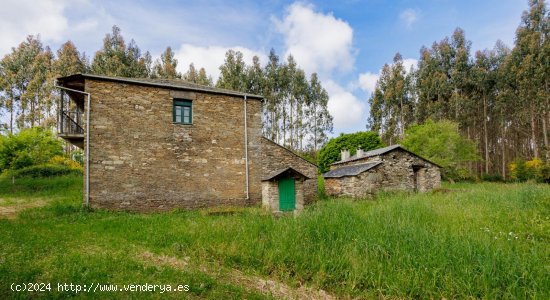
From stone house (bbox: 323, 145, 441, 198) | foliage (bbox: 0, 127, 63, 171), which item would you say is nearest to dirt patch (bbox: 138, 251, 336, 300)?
stone house (bbox: 323, 145, 441, 198)

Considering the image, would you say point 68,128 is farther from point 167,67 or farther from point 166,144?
point 167,67

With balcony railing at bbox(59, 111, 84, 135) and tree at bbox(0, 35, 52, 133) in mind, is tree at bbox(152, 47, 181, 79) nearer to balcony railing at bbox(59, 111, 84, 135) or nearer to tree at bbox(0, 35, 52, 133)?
tree at bbox(0, 35, 52, 133)

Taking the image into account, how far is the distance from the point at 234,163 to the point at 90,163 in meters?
6.26

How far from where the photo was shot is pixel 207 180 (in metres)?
13.0

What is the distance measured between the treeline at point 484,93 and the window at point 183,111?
29366mm

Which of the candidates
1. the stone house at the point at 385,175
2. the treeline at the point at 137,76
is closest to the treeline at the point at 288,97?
the treeline at the point at 137,76

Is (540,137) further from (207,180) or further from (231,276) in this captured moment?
(231,276)

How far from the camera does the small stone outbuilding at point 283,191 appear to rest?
506 inches

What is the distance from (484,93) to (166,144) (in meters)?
36.8

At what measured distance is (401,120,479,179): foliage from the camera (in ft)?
72.8

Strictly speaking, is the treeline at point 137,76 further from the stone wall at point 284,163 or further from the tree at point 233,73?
the stone wall at point 284,163

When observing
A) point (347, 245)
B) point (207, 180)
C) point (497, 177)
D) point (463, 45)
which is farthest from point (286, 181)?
point (463, 45)

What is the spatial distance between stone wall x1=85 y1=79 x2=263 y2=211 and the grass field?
3.81 metres

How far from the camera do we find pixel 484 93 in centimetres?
3178
